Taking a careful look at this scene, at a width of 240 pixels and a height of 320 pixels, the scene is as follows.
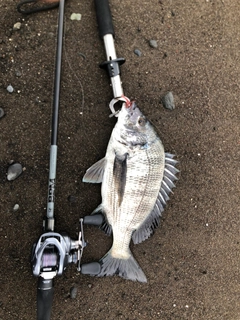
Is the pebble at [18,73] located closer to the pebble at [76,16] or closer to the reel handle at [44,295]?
the pebble at [76,16]

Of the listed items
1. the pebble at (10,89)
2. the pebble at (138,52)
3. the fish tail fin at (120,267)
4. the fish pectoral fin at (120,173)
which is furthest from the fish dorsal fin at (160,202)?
the pebble at (10,89)

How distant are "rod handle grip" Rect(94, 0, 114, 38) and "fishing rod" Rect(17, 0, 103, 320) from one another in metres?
0.26

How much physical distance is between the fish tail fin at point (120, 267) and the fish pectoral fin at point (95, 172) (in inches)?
20.0

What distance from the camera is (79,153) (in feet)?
7.78

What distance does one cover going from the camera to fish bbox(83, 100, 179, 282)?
7.14ft

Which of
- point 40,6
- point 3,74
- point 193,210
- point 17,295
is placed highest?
point 40,6

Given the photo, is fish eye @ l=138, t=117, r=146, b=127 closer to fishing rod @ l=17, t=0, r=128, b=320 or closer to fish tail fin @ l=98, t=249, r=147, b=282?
fishing rod @ l=17, t=0, r=128, b=320

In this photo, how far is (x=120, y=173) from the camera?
2.19 metres

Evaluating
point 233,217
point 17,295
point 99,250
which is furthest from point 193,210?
point 17,295

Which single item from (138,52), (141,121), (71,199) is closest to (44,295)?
(71,199)

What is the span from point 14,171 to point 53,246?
1.96 ft

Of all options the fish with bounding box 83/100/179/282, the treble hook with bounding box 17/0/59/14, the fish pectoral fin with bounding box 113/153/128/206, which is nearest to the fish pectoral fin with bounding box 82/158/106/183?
the fish with bounding box 83/100/179/282

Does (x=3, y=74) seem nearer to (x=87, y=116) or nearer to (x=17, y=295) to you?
(x=87, y=116)

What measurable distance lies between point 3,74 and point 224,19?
1.73 m
